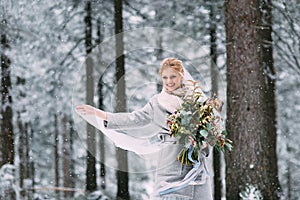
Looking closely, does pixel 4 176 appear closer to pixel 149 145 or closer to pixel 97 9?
pixel 97 9

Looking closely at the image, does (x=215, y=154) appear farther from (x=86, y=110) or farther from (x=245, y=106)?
(x=86, y=110)

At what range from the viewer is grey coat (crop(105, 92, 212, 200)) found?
4.33 m

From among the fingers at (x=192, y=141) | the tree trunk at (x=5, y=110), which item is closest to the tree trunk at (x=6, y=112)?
the tree trunk at (x=5, y=110)

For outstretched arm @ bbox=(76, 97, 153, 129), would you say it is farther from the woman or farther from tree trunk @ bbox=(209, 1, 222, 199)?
tree trunk @ bbox=(209, 1, 222, 199)

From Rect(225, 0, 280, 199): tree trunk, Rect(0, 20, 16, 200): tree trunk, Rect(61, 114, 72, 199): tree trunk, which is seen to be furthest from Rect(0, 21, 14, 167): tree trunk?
Rect(225, 0, 280, 199): tree trunk

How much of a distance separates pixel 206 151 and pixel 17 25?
511 centimetres

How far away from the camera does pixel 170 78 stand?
171 inches

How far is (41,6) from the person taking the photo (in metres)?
8.87

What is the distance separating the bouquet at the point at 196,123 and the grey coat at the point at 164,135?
0.24 feet

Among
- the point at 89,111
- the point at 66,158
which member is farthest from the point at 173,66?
the point at 66,158

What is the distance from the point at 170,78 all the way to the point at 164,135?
1.36 feet

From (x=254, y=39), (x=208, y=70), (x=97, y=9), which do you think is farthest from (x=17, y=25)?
(x=208, y=70)

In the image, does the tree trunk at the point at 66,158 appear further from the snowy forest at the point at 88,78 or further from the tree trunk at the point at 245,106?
the tree trunk at the point at 245,106

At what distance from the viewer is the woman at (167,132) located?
4.32 meters
